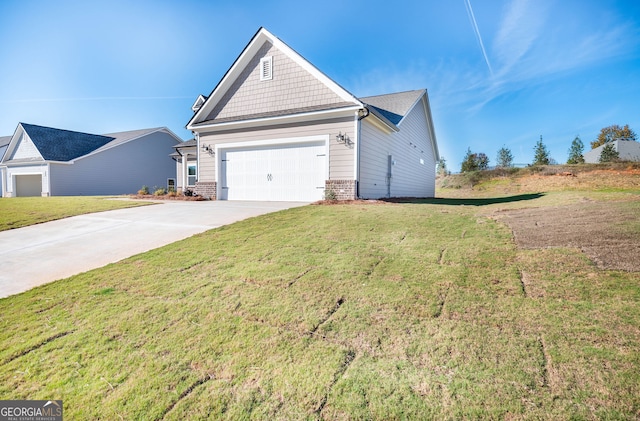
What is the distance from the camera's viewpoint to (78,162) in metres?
22.6

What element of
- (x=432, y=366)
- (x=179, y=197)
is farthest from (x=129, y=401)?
(x=179, y=197)

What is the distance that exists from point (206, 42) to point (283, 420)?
15019 mm

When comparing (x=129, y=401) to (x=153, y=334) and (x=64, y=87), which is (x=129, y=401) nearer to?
(x=153, y=334)

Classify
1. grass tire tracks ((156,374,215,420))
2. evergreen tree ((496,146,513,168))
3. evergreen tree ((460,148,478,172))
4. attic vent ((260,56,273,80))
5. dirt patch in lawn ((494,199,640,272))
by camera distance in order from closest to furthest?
grass tire tracks ((156,374,215,420)), dirt patch in lawn ((494,199,640,272)), attic vent ((260,56,273,80)), evergreen tree ((460,148,478,172)), evergreen tree ((496,146,513,168))

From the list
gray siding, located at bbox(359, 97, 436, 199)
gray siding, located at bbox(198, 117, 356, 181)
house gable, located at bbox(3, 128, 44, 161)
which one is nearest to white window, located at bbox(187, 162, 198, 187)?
gray siding, located at bbox(198, 117, 356, 181)

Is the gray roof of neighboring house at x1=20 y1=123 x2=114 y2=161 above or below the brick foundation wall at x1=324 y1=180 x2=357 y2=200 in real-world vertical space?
above

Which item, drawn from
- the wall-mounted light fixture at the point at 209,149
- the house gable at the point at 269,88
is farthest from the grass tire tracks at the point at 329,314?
the wall-mounted light fixture at the point at 209,149

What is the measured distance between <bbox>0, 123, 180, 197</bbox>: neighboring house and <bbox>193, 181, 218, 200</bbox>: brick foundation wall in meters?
16.3

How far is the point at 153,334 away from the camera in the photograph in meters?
2.72

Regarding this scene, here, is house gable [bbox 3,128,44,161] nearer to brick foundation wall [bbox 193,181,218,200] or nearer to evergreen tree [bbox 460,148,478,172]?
brick foundation wall [bbox 193,181,218,200]

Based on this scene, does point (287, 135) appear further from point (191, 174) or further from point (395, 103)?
point (191, 174)

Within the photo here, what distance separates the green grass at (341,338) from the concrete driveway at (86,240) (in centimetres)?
89

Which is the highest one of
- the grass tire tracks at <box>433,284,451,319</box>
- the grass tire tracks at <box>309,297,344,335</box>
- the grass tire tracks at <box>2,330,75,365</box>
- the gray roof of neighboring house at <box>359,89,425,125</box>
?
the gray roof of neighboring house at <box>359,89,425,125</box>

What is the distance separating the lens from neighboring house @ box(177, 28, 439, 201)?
34.2ft
